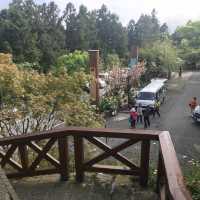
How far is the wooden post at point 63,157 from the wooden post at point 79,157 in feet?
0.46

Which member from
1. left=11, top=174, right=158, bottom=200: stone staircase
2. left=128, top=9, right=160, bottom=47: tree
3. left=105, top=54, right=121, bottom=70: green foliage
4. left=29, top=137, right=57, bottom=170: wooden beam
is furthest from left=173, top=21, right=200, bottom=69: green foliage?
left=29, top=137, right=57, bottom=170: wooden beam

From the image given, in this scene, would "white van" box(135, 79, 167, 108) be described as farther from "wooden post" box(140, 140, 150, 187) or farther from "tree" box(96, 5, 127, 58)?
"tree" box(96, 5, 127, 58)

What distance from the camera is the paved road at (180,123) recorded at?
53.1 feet

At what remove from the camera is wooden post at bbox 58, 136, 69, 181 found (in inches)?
217

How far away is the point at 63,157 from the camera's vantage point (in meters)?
5.66

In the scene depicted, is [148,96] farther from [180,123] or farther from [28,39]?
[28,39]

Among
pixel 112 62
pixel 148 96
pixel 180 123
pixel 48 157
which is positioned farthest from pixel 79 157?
pixel 112 62

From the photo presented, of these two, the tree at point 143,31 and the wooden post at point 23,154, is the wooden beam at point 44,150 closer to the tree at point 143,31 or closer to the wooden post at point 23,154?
the wooden post at point 23,154

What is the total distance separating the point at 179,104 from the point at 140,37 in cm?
3792

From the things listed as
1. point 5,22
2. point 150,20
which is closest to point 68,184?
point 5,22

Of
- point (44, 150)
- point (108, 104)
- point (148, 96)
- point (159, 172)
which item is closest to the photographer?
point (159, 172)

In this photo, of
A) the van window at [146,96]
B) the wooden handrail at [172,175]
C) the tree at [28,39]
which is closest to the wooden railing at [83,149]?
the wooden handrail at [172,175]

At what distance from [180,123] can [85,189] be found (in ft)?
57.8

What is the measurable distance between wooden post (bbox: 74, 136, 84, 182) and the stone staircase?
0.12 m
